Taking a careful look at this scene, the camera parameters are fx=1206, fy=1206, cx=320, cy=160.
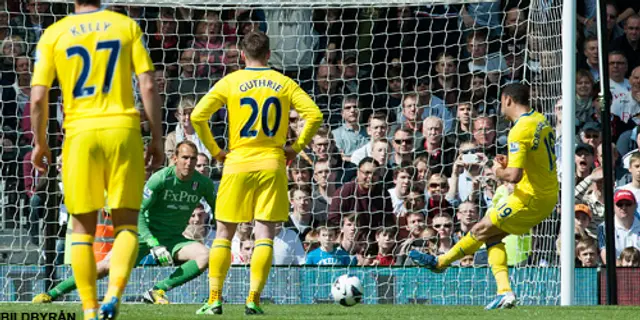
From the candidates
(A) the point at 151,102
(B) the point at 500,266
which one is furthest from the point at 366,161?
(A) the point at 151,102

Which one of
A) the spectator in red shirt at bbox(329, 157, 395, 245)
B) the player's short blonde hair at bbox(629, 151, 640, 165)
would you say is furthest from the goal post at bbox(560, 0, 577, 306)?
the spectator in red shirt at bbox(329, 157, 395, 245)

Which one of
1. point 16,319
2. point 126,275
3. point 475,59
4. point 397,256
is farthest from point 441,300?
point 126,275

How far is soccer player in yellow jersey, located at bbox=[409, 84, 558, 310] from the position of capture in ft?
30.9

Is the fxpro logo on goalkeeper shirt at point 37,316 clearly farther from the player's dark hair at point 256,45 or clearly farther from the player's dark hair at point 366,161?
the player's dark hair at point 366,161

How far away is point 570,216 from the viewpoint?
34.9 ft

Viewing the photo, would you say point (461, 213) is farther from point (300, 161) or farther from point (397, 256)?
point (300, 161)

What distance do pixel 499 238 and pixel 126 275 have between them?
4266 mm

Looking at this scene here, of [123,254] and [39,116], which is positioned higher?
[39,116]

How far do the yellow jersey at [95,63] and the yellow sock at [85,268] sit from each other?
1.99ft

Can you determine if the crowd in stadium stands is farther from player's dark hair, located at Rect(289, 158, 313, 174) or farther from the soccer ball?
the soccer ball

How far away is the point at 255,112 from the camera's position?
8.52 meters

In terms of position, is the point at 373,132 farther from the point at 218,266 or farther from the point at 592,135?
the point at 218,266

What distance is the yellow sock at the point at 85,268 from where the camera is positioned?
20.7 feet

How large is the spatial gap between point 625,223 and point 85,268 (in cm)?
725
